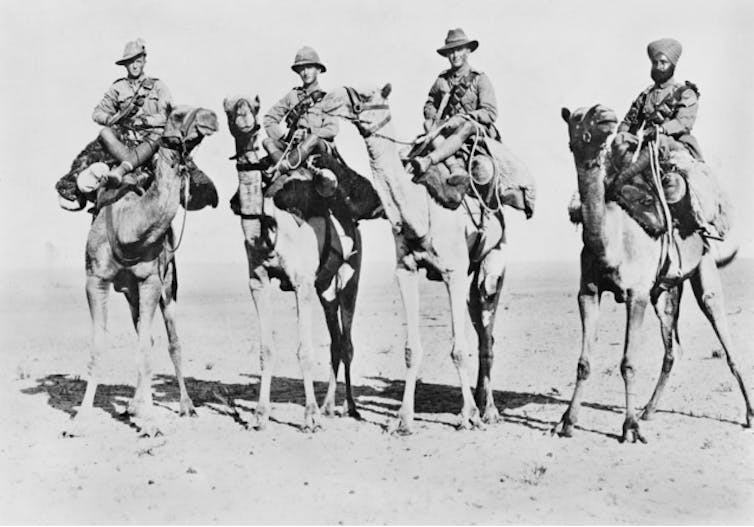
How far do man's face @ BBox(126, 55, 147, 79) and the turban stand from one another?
19.2 feet

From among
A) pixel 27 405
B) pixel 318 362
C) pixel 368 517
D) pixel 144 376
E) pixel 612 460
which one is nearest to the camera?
pixel 368 517

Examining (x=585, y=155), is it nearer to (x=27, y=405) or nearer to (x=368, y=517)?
(x=368, y=517)

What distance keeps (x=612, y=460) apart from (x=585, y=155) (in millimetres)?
2967

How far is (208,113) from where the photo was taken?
1009cm

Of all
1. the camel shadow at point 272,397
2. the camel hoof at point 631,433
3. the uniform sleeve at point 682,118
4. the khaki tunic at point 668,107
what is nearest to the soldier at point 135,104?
the camel shadow at point 272,397

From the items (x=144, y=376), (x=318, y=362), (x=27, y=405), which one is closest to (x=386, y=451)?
(x=144, y=376)

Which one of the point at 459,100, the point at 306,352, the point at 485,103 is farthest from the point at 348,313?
the point at 485,103

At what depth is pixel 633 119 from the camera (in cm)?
1097

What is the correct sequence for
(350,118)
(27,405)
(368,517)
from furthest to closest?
(27,405)
(350,118)
(368,517)

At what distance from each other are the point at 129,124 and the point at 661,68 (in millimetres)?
6107

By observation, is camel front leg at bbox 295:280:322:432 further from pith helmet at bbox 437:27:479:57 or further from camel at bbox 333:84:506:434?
pith helmet at bbox 437:27:479:57

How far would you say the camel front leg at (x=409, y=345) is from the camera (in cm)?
1047

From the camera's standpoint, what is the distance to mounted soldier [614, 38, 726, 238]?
1042 cm

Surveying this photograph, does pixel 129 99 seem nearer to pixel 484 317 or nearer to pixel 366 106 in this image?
pixel 366 106
